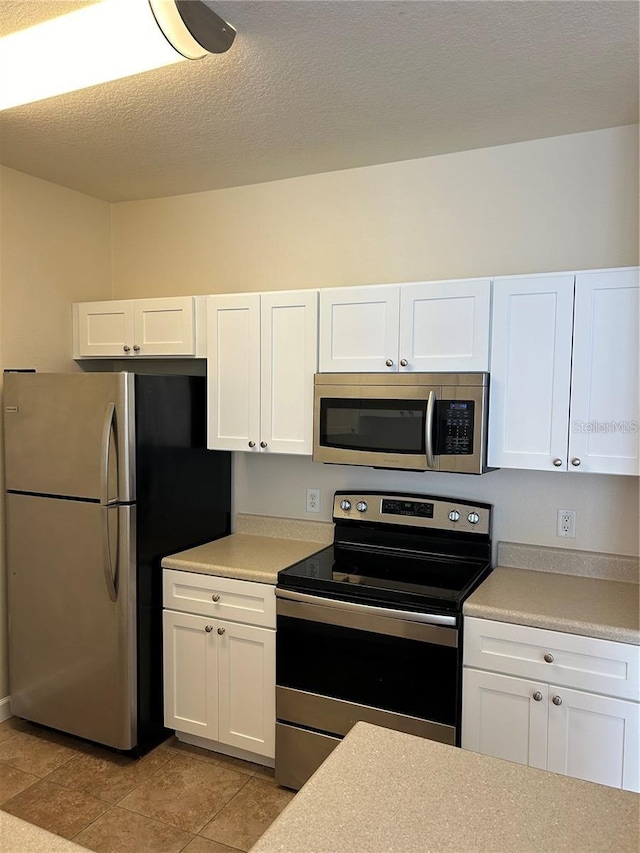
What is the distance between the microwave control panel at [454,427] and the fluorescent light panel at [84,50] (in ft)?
4.84

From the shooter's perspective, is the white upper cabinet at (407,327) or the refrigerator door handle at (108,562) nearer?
the white upper cabinet at (407,327)

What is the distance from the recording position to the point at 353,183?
312 cm

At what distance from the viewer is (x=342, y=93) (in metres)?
2.31

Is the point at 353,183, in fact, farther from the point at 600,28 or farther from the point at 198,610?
the point at 198,610

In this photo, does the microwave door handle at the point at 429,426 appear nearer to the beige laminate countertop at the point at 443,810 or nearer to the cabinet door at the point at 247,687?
the cabinet door at the point at 247,687

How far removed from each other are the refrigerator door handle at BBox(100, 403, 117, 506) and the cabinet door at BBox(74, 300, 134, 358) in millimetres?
680

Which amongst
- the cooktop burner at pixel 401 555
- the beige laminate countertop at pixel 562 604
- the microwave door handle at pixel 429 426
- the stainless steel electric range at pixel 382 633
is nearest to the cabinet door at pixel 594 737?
the beige laminate countertop at pixel 562 604

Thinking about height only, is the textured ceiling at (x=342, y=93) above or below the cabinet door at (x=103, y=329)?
above

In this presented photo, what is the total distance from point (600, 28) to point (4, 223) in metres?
2.70

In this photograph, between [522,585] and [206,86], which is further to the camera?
[522,585]

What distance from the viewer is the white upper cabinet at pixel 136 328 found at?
3242 mm

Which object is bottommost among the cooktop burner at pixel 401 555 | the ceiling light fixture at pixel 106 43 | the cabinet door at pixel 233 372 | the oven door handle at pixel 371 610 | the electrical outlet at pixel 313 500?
the oven door handle at pixel 371 610

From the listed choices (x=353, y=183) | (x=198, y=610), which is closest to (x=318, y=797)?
(x=198, y=610)

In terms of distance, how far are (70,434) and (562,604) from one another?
215 centimetres
